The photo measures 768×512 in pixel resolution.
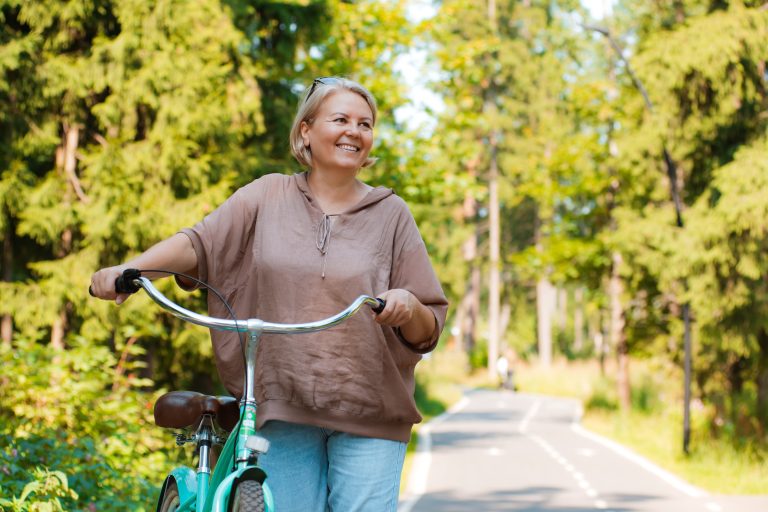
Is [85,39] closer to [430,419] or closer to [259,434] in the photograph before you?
[259,434]

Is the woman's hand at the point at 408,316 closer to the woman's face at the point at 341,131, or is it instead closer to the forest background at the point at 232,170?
the woman's face at the point at 341,131

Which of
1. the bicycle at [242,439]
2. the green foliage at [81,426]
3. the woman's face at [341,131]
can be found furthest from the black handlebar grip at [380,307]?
the green foliage at [81,426]

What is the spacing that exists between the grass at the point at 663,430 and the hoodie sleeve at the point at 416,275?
1146 centimetres

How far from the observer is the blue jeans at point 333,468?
11.5 ft

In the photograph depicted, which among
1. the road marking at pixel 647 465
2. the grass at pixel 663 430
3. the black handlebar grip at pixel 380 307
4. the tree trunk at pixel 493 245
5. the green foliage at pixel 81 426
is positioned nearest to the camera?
the black handlebar grip at pixel 380 307

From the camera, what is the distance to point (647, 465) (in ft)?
61.2

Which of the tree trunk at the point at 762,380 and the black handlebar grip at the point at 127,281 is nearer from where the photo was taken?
the black handlebar grip at the point at 127,281

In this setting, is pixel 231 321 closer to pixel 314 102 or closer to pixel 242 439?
pixel 242 439

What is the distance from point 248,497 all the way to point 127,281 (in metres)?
0.64

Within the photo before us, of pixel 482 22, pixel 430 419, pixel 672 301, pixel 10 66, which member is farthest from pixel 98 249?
pixel 482 22

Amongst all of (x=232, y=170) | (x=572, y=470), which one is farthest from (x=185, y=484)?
(x=572, y=470)

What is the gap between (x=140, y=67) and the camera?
14211 mm

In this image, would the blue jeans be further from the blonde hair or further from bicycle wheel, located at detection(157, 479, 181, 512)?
the blonde hair

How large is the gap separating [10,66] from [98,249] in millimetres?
2152
